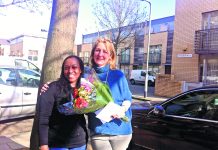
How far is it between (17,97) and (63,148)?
533 cm

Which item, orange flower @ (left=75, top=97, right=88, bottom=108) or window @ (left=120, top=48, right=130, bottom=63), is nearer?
orange flower @ (left=75, top=97, right=88, bottom=108)

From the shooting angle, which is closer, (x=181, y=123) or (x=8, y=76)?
(x=181, y=123)

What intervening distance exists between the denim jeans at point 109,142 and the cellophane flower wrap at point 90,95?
32 centimetres

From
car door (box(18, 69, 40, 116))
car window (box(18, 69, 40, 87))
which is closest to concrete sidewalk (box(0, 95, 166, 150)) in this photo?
car door (box(18, 69, 40, 116))

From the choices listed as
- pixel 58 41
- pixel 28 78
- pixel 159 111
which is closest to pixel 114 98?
pixel 58 41

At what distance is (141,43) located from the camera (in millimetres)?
42688

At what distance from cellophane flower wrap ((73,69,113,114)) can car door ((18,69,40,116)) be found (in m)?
5.36

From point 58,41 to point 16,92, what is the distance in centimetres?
425

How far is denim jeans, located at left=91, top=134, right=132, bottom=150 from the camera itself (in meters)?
3.07

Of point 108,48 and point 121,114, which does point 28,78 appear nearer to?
point 108,48

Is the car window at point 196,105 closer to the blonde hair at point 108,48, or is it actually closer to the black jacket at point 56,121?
the blonde hair at point 108,48

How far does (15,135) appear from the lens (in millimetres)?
6523

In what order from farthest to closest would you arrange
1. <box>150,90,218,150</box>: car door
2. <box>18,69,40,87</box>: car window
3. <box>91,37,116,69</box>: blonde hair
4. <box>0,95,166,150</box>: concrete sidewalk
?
<box>18,69,40,87</box>: car window, <box>0,95,166,150</box>: concrete sidewalk, <box>150,90,218,150</box>: car door, <box>91,37,116,69</box>: blonde hair

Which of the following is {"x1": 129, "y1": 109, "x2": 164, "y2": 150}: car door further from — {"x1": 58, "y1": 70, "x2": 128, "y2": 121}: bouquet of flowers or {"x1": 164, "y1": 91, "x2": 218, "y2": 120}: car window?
{"x1": 58, "y1": 70, "x2": 128, "y2": 121}: bouquet of flowers
